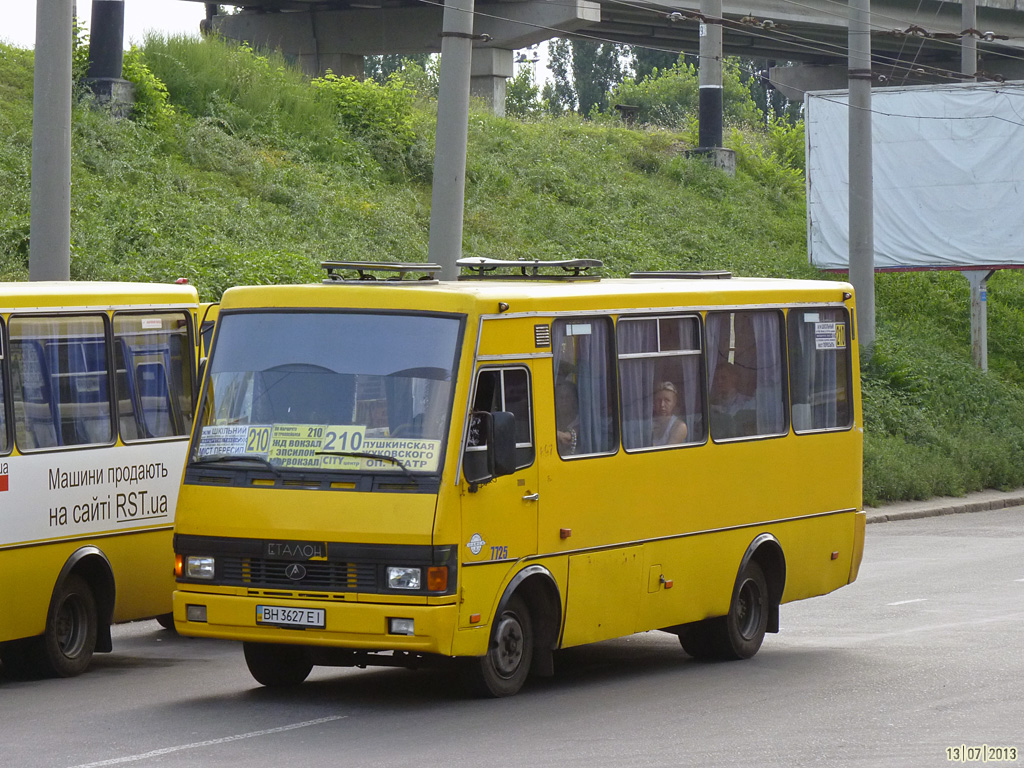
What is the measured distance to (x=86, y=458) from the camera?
1134 cm

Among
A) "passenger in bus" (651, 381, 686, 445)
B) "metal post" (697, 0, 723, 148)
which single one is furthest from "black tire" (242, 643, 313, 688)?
"metal post" (697, 0, 723, 148)

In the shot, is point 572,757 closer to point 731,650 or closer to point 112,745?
point 112,745

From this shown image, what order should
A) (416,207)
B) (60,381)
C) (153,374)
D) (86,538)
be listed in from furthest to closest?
1. (416,207)
2. (153,374)
3. (86,538)
4. (60,381)

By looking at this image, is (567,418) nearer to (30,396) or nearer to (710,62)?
(30,396)

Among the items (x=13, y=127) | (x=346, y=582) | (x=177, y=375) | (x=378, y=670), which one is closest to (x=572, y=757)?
(x=346, y=582)

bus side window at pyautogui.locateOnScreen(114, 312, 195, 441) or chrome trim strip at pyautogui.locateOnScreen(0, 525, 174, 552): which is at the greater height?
bus side window at pyautogui.locateOnScreen(114, 312, 195, 441)

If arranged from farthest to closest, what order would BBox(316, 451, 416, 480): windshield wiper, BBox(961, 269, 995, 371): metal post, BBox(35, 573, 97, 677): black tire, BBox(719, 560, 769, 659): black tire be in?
1. BBox(961, 269, 995, 371): metal post
2. BBox(719, 560, 769, 659): black tire
3. BBox(35, 573, 97, 677): black tire
4. BBox(316, 451, 416, 480): windshield wiper

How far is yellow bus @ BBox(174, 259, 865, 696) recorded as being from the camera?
9.42 meters

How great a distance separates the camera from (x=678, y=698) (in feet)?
33.9

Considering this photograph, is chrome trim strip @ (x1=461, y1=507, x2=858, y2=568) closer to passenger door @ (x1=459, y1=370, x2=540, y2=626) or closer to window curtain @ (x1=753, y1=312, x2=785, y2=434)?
passenger door @ (x1=459, y1=370, x2=540, y2=626)

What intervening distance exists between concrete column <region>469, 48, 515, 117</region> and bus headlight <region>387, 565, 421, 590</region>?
3472cm

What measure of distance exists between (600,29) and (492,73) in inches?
434

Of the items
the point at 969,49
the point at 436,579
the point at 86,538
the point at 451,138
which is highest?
the point at 969,49
